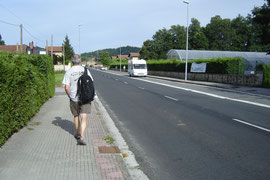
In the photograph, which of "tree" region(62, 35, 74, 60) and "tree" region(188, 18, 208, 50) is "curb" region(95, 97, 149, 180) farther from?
"tree" region(62, 35, 74, 60)

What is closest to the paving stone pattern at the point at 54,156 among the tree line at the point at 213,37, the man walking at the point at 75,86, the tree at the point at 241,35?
the man walking at the point at 75,86

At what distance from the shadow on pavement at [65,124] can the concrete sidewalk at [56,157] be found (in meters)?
0.01

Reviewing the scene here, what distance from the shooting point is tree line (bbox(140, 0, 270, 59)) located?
89.0 meters

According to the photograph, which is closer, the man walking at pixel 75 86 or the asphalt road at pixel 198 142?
the asphalt road at pixel 198 142

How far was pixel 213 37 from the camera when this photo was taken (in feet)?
309

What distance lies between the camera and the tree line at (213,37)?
8900 centimetres

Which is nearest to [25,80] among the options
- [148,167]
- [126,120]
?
[126,120]

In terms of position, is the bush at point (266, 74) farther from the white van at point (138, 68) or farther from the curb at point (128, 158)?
the white van at point (138, 68)

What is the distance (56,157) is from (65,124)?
8.93 ft

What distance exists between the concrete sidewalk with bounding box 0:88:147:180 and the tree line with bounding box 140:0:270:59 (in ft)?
286

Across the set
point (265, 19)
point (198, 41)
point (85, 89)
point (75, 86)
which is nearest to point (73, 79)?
point (75, 86)

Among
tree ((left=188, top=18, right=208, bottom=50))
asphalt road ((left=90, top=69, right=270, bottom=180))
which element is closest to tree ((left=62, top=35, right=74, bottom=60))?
tree ((left=188, top=18, right=208, bottom=50))

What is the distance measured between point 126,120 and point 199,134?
2.69 m

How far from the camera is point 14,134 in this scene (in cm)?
598
